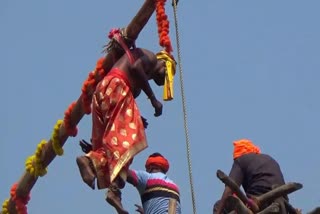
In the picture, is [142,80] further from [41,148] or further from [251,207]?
[41,148]

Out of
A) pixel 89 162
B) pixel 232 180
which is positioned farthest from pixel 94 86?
pixel 232 180

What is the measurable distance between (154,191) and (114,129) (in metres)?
1.03

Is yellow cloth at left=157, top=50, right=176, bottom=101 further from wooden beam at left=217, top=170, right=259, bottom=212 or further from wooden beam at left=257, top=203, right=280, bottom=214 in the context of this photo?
wooden beam at left=257, top=203, right=280, bottom=214

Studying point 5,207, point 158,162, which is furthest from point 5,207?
point 158,162

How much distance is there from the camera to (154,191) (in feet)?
23.1

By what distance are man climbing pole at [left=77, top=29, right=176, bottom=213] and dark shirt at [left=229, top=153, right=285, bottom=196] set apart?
32.1 inches

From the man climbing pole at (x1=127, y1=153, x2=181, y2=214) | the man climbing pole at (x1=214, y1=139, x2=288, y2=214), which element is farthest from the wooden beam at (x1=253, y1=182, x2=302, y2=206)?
the man climbing pole at (x1=127, y1=153, x2=181, y2=214)

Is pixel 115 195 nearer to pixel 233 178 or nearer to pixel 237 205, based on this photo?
pixel 237 205

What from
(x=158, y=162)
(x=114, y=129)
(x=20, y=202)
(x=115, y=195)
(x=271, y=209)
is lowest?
(x=271, y=209)

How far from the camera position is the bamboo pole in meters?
6.59

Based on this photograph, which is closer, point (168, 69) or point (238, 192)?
point (238, 192)

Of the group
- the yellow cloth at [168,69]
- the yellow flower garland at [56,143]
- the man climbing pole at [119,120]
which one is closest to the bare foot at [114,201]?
the man climbing pole at [119,120]

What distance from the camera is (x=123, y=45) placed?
21.8ft

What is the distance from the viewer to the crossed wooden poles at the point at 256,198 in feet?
19.9
